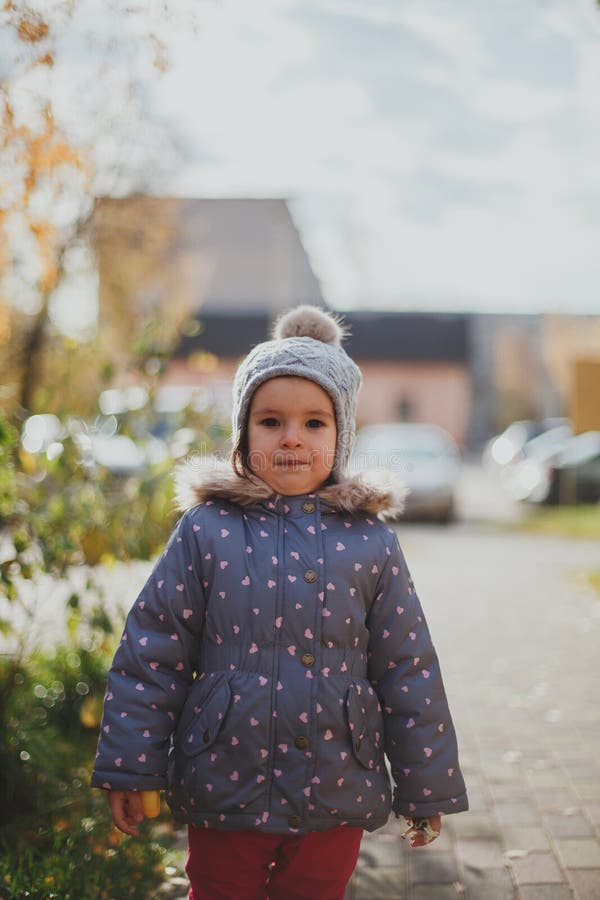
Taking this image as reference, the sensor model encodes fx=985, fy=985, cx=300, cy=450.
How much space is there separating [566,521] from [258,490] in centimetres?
1508

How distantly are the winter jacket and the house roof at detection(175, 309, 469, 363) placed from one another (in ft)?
130

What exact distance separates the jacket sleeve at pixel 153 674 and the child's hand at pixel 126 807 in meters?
0.06

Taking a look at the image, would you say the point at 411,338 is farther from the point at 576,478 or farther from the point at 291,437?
the point at 291,437

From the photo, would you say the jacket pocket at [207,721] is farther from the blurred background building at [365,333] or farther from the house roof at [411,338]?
the house roof at [411,338]

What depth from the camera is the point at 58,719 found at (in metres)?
4.66

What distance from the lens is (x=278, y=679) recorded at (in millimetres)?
2252

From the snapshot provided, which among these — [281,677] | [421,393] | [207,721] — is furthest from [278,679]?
[421,393]

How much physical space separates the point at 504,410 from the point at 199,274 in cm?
3392

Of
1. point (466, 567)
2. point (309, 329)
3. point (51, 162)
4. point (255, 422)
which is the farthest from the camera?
point (466, 567)

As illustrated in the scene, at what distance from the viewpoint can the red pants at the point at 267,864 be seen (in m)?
2.29

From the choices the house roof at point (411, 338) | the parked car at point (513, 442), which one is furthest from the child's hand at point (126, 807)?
the house roof at point (411, 338)

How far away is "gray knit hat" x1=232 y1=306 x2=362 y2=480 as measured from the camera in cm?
241

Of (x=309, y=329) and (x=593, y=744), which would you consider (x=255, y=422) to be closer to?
(x=309, y=329)

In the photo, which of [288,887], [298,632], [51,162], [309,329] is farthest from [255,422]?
[51,162]
